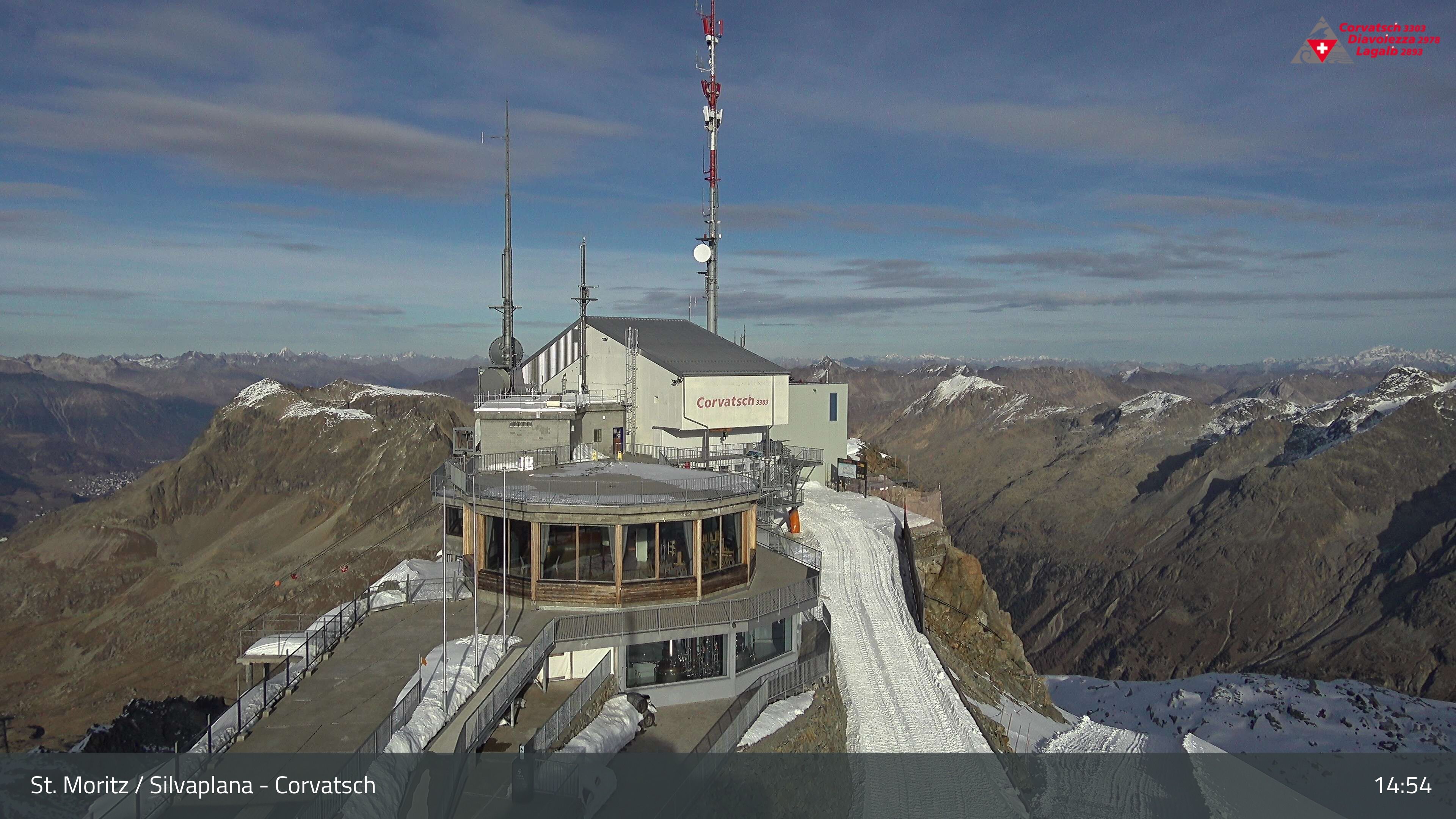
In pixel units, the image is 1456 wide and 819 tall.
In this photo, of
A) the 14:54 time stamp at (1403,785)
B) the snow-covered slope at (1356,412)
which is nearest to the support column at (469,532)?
the 14:54 time stamp at (1403,785)

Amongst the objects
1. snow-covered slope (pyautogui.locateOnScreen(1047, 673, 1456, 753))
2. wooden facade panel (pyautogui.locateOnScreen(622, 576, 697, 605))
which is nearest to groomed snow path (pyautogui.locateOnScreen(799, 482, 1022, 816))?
wooden facade panel (pyautogui.locateOnScreen(622, 576, 697, 605))

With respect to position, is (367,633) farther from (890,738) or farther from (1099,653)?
(1099,653)

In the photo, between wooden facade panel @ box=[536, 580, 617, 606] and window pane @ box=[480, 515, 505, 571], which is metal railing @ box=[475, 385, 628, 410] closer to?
window pane @ box=[480, 515, 505, 571]

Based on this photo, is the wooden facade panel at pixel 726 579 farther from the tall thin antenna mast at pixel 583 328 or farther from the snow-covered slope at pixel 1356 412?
the snow-covered slope at pixel 1356 412

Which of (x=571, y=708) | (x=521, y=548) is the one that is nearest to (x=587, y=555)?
(x=521, y=548)

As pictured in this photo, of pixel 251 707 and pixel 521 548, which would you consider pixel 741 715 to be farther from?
pixel 251 707
